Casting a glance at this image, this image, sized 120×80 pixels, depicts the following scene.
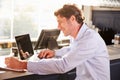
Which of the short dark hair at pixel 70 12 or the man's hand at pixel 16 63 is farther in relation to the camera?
the short dark hair at pixel 70 12

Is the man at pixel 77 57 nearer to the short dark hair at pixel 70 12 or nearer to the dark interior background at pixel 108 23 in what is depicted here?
the short dark hair at pixel 70 12

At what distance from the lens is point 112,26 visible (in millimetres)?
4176

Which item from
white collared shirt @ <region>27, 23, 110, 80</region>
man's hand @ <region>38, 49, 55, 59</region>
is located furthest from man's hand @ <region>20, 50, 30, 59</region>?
white collared shirt @ <region>27, 23, 110, 80</region>

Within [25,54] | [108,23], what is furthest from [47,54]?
[108,23]

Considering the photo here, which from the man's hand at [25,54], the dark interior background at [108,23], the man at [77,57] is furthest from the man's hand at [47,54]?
the dark interior background at [108,23]

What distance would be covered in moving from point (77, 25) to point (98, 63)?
1.06 ft

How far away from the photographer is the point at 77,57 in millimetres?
1725

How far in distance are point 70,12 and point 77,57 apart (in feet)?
1.16

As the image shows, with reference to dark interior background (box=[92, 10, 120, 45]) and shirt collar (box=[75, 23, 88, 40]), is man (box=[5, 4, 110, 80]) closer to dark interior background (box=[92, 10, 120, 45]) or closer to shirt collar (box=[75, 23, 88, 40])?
shirt collar (box=[75, 23, 88, 40])

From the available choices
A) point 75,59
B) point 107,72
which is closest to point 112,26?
point 107,72

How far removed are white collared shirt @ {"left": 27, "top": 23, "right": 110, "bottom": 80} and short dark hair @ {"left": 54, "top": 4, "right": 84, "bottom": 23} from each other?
0.26ft

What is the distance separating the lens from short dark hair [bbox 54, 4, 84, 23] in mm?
1853

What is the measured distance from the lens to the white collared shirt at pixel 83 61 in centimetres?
169

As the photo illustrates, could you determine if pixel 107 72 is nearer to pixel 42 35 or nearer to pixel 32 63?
pixel 32 63
